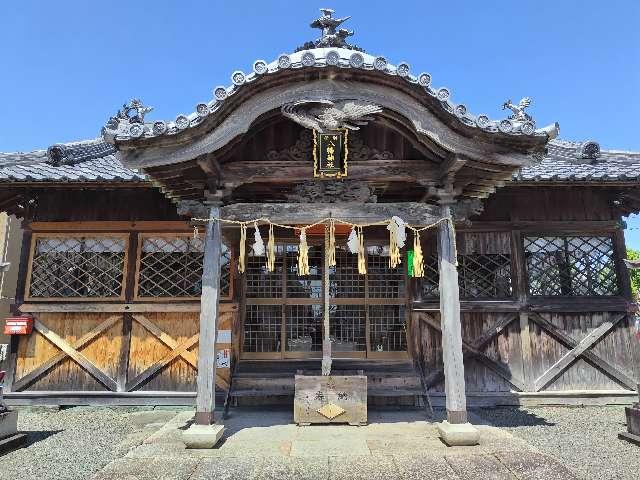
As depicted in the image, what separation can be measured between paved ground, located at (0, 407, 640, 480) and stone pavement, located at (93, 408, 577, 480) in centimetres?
1

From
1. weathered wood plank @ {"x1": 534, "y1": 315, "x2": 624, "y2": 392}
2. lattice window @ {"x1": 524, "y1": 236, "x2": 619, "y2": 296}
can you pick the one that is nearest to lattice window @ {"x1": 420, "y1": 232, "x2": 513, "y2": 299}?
lattice window @ {"x1": 524, "y1": 236, "x2": 619, "y2": 296}

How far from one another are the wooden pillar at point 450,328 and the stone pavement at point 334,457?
59 cm

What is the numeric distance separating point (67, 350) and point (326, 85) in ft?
25.2

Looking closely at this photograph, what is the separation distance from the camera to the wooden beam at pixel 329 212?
22.4ft

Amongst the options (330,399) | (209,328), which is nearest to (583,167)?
(330,399)

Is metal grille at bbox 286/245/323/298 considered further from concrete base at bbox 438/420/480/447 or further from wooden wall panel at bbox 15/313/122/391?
concrete base at bbox 438/420/480/447

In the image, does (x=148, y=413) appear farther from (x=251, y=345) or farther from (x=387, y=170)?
(x=387, y=170)

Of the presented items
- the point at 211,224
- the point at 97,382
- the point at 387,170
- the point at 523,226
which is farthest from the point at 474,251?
the point at 97,382

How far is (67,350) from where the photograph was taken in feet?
29.6

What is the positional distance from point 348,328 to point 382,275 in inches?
54.4

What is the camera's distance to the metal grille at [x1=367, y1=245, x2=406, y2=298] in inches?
367

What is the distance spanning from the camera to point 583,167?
948cm

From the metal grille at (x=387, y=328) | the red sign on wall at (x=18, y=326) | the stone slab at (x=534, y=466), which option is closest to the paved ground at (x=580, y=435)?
the stone slab at (x=534, y=466)

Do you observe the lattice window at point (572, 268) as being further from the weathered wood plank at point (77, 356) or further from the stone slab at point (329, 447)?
the weathered wood plank at point (77, 356)
